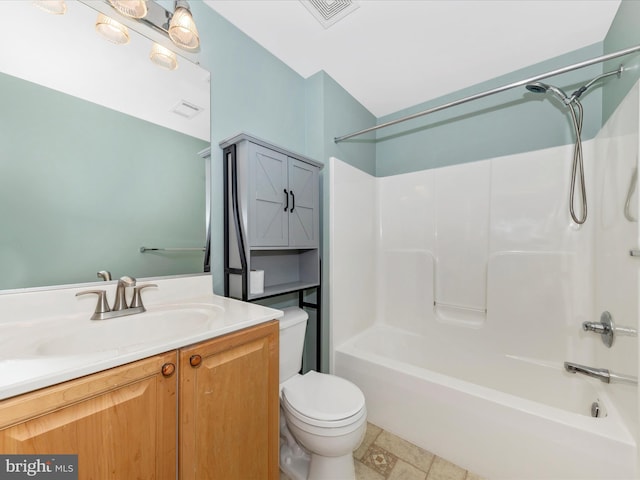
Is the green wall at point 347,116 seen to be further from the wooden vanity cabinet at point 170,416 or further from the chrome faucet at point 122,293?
the wooden vanity cabinet at point 170,416

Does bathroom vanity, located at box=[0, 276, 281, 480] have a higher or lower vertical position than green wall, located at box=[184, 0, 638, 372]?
lower

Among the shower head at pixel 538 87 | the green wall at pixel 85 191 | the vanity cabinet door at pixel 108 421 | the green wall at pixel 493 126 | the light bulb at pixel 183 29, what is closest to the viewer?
the vanity cabinet door at pixel 108 421

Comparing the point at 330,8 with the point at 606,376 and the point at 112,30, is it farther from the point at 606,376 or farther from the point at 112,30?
the point at 606,376

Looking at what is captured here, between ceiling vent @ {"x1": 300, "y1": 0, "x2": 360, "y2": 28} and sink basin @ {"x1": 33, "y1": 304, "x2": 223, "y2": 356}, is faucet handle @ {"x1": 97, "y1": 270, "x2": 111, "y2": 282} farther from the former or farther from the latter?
ceiling vent @ {"x1": 300, "y1": 0, "x2": 360, "y2": 28}

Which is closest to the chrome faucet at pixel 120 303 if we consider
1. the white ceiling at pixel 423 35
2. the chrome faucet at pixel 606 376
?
the white ceiling at pixel 423 35

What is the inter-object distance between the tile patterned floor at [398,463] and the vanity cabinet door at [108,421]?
983mm

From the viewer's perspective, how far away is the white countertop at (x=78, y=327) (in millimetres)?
575

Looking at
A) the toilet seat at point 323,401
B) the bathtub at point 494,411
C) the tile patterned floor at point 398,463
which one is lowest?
the tile patterned floor at point 398,463

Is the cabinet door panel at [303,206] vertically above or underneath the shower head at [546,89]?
underneath

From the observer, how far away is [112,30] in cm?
108

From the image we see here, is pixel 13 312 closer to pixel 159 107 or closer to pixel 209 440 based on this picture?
pixel 209 440

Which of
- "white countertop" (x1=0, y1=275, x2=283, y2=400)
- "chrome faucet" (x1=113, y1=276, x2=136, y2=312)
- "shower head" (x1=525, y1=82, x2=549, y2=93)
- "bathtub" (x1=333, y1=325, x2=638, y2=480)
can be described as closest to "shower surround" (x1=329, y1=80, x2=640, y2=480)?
"bathtub" (x1=333, y1=325, x2=638, y2=480)

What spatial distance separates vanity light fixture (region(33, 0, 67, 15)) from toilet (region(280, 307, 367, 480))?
63.9 inches

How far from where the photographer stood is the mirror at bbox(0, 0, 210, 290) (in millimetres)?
894
